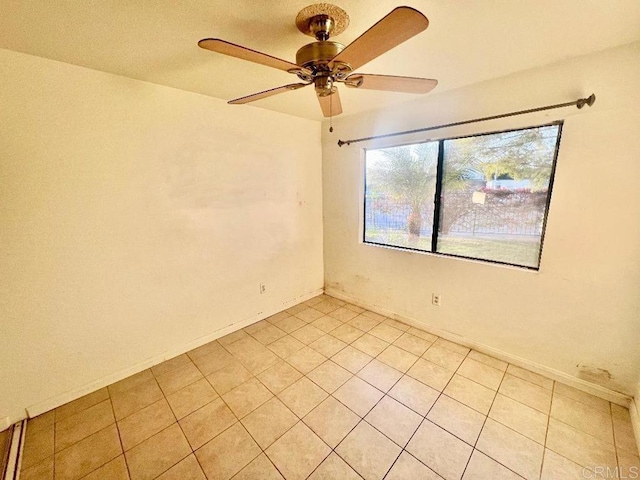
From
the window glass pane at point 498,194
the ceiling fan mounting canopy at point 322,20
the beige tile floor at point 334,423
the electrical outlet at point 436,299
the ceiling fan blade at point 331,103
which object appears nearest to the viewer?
the ceiling fan mounting canopy at point 322,20

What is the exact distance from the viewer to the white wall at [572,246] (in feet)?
5.26

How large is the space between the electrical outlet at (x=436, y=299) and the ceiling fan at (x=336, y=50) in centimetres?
188

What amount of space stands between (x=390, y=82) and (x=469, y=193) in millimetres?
1439

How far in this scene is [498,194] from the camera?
7.11 ft

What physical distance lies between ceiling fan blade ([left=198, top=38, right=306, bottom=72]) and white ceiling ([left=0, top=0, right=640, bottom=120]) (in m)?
0.24

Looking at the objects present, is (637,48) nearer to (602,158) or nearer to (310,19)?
(602,158)

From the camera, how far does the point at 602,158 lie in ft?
5.42

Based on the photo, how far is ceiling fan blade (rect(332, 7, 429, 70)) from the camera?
32.5 inches

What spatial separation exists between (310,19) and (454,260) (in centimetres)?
214

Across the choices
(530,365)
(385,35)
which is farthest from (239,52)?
(530,365)

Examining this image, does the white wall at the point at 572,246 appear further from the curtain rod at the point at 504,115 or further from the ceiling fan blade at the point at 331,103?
the ceiling fan blade at the point at 331,103

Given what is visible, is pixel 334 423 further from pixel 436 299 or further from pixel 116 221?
pixel 116 221

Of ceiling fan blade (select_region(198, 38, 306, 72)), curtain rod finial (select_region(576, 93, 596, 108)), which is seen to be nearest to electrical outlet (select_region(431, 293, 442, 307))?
curtain rod finial (select_region(576, 93, 596, 108))

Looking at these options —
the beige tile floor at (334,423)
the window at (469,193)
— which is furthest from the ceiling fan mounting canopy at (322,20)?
the beige tile floor at (334,423)
